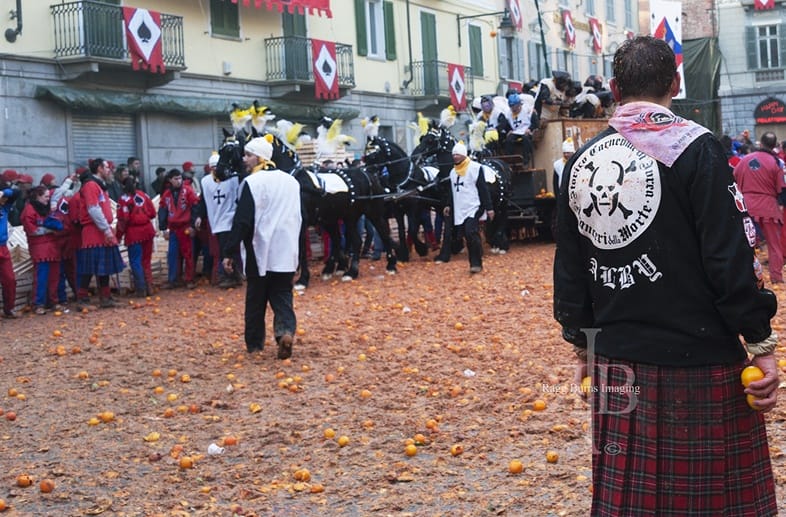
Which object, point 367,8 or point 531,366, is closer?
point 531,366

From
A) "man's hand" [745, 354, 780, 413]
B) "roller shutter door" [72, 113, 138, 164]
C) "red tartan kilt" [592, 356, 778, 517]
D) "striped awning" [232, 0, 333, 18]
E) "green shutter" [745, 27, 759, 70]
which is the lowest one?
"red tartan kilt" [592, 356, 778, 517]

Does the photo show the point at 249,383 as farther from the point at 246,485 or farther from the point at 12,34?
the point at 12,34

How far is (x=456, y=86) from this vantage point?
35031mm

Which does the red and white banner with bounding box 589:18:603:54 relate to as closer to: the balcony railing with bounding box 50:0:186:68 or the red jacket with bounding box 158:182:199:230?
the balcony railing with bounding box 50:0:186:68

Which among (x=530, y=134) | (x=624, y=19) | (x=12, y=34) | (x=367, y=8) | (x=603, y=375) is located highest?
(x=624, y=19)

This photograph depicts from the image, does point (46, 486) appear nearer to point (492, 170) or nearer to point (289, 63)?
point (492, 170)

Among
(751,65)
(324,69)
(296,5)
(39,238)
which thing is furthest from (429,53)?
(39,238)

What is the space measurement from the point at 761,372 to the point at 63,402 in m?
6.46

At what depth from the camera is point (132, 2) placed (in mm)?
24156

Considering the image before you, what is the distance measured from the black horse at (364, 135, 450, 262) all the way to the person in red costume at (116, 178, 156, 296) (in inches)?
169

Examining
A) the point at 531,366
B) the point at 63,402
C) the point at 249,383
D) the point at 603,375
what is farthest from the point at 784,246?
the point at 603,375

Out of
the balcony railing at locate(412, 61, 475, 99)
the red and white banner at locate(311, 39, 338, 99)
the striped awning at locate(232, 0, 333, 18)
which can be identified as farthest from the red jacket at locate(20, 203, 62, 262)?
the balcony railing at locate(412, 61, 475, 99)

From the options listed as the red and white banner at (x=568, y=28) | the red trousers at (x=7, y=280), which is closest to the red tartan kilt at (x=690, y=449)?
the red trousers at (x=7, y=280)

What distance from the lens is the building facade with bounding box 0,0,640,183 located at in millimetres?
22000
